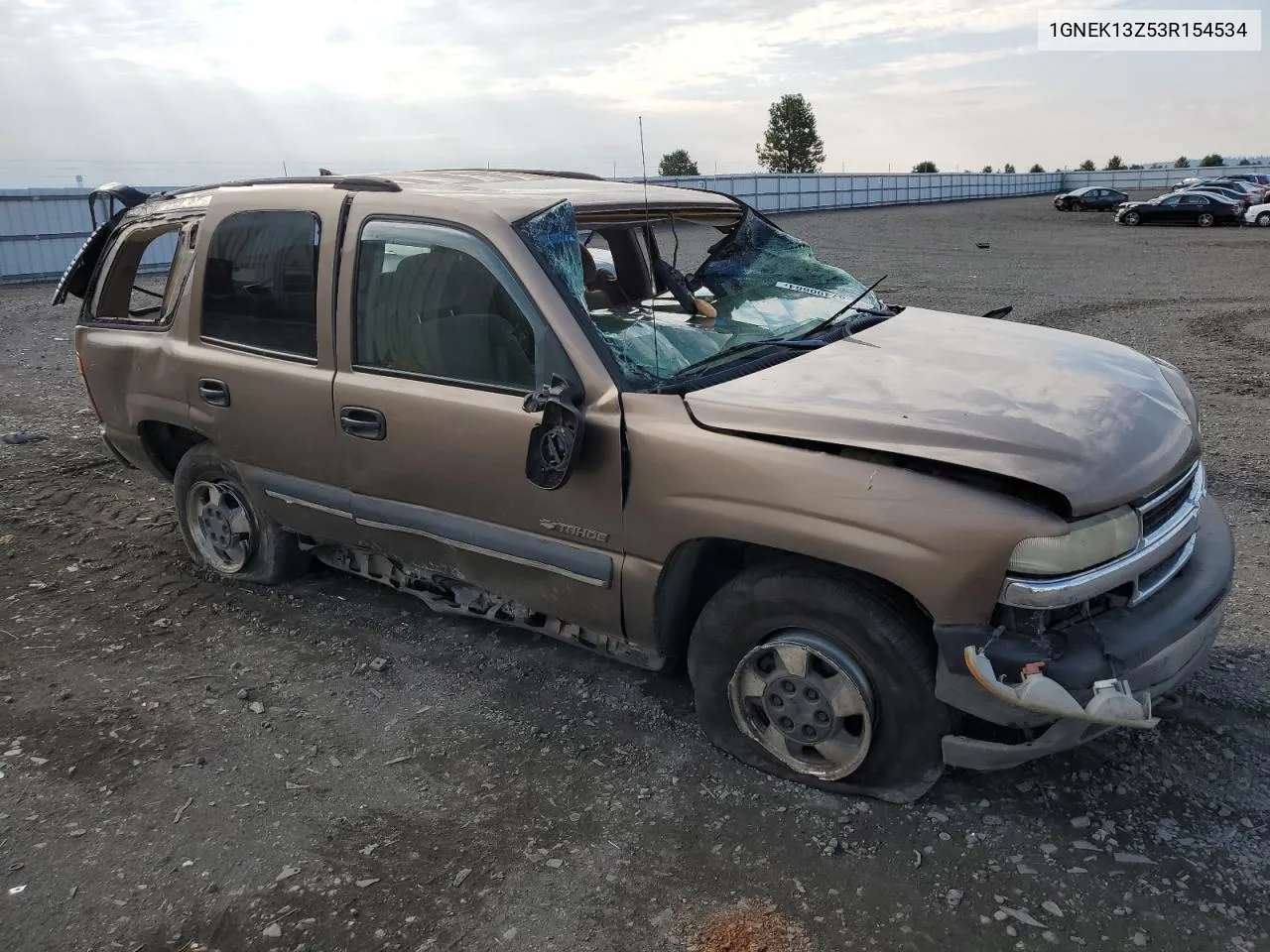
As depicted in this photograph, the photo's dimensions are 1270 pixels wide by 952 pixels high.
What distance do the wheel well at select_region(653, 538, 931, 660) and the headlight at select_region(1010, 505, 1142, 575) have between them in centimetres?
46

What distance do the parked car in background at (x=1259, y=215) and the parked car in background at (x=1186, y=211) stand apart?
1.69ft

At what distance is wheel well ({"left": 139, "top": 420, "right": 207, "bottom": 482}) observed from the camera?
4.70 metres

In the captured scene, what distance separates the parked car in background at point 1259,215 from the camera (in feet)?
94.0

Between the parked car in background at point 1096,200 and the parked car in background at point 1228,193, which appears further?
the parked car in background at point 1096,200

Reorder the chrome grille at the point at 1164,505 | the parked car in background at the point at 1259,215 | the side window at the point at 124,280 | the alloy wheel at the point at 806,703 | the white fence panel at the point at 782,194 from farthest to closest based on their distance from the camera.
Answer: the parked car in background at the point at 1259,215
the white fence panel at the point at 782,194
the side window at the point at 124,280
the alloy wheel at the point at 806,703
the chrome grille at the point at 1164,505

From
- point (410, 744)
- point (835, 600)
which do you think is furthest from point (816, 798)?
point (410, 744)

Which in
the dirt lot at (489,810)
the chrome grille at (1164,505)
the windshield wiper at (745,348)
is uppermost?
the windshield wiper at (745,348)

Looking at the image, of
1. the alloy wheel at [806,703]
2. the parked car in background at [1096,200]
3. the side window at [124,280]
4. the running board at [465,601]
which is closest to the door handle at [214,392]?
the side window at [124,280]

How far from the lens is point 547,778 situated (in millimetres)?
3141

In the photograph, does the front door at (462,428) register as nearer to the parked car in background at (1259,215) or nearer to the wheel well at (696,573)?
A: the wheel well at (696,573)

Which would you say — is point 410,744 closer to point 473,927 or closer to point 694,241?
point 473,927

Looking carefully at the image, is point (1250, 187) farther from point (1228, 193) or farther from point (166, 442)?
point (166, 442)

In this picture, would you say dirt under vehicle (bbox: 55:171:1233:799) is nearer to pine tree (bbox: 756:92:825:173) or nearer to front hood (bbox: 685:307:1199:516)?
front hood (bbox: 685:307:1199:516)

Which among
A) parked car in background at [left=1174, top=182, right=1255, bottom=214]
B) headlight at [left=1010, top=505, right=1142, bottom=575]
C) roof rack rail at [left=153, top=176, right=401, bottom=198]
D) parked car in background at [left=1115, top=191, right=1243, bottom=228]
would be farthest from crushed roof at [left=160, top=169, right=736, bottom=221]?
parked car in background at [left=1174, top=182, right=1255, bottom=214]
